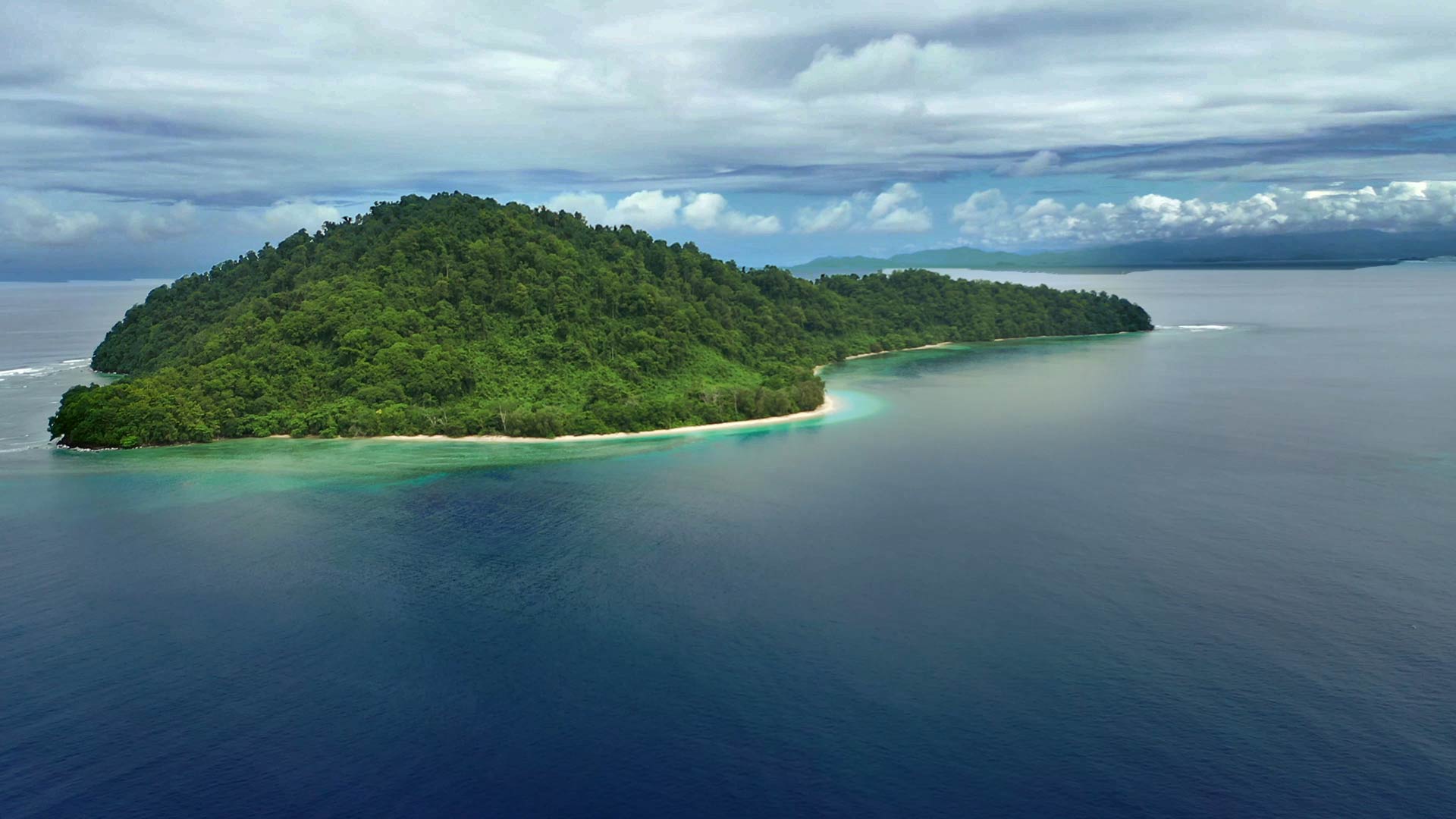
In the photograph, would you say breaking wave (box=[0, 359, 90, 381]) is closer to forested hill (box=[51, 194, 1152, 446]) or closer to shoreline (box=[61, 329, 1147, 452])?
forested hill (box=[51, 194, 1152, 446])

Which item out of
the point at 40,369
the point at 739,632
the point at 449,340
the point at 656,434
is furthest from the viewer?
the point at 40,369

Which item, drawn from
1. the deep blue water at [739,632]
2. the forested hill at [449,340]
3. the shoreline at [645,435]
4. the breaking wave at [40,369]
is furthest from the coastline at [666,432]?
the breaking wave at [40,369]

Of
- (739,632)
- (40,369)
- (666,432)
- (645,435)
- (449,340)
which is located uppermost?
(40,369)

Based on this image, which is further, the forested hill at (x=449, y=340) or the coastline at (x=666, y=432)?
the forested hill at (x=449, y=340)

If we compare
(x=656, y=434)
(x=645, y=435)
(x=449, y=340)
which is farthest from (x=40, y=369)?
(x=656, y=434)

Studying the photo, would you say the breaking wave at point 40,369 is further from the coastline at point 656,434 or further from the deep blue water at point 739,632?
the coastline at point 656,434

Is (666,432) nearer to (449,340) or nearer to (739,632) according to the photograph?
(449,340)
